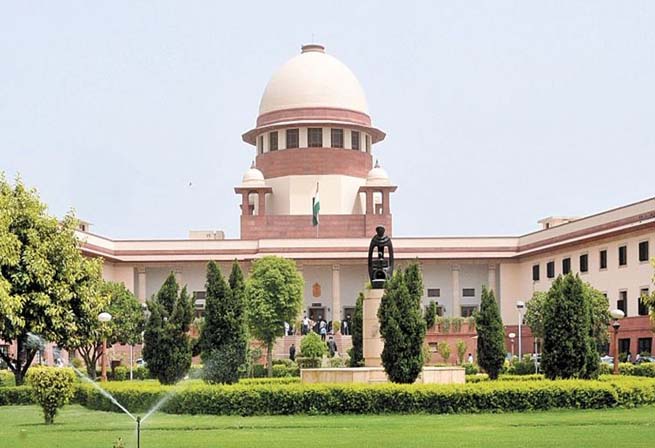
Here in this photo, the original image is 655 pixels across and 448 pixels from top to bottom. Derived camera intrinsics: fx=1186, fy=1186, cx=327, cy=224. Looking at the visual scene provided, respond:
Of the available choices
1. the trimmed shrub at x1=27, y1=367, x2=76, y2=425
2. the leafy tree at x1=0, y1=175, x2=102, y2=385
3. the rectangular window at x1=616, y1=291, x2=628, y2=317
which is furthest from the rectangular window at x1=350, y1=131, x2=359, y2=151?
the trimmed shrub at x1=27, y1=367, x2=76, y2=425

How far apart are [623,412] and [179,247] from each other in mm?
39671

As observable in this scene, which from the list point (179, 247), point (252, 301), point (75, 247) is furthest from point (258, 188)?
point (75, 247)

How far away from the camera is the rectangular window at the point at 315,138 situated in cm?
6044

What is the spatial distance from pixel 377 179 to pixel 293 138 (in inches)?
192

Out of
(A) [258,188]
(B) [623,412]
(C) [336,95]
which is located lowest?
(B) [623,412]

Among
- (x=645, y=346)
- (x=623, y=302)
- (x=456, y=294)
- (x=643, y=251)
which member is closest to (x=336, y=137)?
(x=456, y=294)

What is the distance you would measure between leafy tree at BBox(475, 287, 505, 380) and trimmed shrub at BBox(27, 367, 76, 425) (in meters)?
11.3

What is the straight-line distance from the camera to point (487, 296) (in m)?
28.4

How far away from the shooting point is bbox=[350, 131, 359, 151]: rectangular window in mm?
61219

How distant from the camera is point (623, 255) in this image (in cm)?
4616

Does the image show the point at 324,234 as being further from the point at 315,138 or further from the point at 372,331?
the point at 372,331

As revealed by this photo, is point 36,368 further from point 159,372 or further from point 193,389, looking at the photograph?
point 159,372

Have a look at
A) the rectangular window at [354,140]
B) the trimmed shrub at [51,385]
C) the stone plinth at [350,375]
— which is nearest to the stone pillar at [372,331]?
the stone plinth at [350,375]

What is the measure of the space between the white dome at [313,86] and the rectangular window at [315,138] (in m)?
1.32
